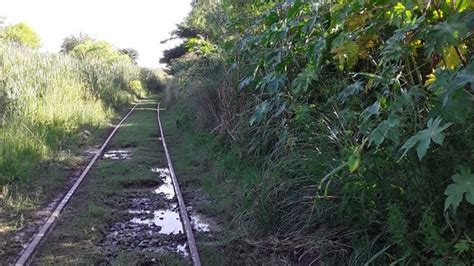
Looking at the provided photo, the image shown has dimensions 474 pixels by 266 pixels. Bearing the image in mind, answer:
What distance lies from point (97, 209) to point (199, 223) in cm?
162

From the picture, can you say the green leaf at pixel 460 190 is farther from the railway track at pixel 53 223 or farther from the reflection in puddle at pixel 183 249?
the reflection in puddle at pixel 183 249

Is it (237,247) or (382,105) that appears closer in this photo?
(382,105)

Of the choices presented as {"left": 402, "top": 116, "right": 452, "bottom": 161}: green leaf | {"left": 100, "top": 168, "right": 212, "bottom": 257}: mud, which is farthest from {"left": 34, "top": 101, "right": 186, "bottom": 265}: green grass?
{"left": 402, "top": 116, "right": 452, "bottom": 161}: green leaf

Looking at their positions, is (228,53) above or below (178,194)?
above

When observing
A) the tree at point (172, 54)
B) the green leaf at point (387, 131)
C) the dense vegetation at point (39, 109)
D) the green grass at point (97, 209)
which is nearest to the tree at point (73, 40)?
the tree at point (172, 54)

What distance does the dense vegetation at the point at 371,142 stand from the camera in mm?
3076

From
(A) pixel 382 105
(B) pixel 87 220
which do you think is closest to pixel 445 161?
(A) pixel 382 105

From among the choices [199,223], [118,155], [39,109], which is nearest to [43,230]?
[199,223]

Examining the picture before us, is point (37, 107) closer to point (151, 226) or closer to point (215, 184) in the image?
point (215, 184)

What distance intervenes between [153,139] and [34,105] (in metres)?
4.02

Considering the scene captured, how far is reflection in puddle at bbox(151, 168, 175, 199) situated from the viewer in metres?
8.93

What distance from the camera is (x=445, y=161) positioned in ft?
11.7

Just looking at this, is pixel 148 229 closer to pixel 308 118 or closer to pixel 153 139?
pixel 308 118

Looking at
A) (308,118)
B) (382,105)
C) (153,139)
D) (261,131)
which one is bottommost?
(153,139)
